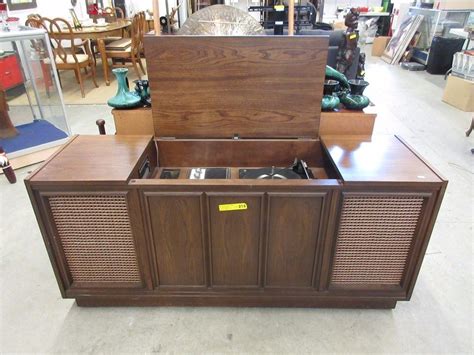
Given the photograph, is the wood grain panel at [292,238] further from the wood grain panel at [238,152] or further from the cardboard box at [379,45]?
the cardboard box at [379,45]

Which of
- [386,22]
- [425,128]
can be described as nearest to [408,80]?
[425,128]

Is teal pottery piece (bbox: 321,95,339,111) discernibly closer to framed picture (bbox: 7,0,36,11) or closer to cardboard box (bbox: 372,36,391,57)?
framed picture (bbox: 7,0,36,11)

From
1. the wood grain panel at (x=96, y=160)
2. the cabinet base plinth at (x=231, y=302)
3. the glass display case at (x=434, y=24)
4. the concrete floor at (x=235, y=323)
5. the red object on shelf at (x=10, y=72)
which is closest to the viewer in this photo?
the wood grain panel at (x=96, y=160)

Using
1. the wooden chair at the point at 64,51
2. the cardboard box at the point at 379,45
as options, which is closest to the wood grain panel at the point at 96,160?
the wooden chair at the point at 64,51

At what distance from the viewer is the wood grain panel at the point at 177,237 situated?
1.21m

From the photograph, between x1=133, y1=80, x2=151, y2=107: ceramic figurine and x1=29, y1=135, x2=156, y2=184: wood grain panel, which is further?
x1=133, y1=80, x2=151, y2=107: ceramic figurine

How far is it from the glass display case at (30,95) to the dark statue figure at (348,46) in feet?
9.72

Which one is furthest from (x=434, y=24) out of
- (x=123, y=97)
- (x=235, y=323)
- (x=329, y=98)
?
(x=235, y=323)

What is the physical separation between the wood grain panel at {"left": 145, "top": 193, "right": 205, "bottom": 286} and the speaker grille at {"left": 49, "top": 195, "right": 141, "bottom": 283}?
105 millimetres

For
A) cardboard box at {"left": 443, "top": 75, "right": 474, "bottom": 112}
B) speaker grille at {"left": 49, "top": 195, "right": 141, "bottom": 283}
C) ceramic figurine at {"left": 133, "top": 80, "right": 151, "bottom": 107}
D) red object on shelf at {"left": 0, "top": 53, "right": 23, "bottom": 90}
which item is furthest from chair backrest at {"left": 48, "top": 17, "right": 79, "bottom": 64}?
cardboard box at {"left": 443, "top": 75, "right": 474, "bottom": 112}

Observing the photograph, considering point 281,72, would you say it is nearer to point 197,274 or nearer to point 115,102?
point 115,102

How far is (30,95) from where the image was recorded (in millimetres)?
3477

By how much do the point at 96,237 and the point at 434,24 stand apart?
6638mm

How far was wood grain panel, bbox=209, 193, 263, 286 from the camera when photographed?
3.98 ft
